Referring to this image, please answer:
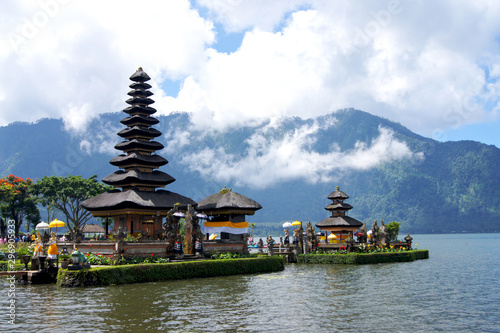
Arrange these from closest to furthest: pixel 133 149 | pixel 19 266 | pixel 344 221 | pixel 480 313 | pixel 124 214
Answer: pixel 480 313 → pixel 19 266 → pixel 124 214 → pixel 133 149 → pixel 344 221

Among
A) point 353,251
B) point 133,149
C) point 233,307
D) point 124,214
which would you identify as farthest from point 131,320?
point 353,251

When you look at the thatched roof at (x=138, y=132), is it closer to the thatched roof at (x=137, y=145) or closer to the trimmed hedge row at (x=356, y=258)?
the thatched roof at (x=137, y=145)

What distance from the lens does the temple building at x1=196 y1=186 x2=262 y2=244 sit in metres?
53.4

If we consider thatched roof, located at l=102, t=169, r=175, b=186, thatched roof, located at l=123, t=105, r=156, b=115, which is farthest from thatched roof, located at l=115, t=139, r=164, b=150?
thatched roof, located at l=123, t=105, r=156, b=115

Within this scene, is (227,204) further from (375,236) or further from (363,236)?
(363,236)

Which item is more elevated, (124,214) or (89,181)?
(89,181)

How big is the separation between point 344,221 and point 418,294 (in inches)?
1701

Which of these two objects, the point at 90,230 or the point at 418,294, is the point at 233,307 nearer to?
the point at 418,294

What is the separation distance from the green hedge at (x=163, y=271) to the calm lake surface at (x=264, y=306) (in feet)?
3.50

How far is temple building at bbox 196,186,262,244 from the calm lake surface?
1283 centimetres

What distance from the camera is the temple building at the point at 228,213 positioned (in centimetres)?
5341

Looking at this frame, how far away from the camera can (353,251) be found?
205 ft

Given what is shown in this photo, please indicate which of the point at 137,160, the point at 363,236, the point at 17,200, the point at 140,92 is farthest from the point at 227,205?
the point at 17,200

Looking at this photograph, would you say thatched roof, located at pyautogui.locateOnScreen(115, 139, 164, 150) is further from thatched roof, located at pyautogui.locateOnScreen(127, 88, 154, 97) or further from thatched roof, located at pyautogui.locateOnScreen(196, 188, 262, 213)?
thatched roof, located at pyautogui.locateOnScreen(196, 188, 262, 213)
